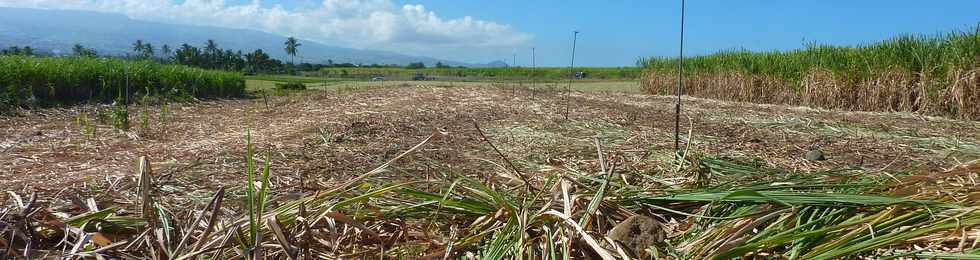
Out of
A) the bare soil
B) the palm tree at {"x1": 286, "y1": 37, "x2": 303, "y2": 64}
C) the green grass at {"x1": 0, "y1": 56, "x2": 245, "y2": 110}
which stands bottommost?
the bare soil

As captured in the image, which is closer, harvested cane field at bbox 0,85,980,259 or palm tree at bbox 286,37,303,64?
harvested cane field at bbox 0,85,980,259

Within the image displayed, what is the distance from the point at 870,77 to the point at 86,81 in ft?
40.5

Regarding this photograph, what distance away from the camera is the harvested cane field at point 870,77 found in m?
8.80

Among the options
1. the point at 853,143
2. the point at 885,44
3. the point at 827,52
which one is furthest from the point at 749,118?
the point at 827,52

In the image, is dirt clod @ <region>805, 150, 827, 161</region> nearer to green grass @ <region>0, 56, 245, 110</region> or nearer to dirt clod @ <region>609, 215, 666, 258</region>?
dirt clod @ <region>609, 215, 666, 258</region>

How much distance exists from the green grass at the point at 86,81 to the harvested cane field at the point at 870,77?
10376 mm

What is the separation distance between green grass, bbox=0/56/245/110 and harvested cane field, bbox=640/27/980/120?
34.0 ft

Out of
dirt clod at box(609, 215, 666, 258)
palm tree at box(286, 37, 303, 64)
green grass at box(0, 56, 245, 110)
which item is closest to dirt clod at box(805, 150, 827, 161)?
dirt clod at box(609, 215, 666, 258)

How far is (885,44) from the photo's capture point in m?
10.5

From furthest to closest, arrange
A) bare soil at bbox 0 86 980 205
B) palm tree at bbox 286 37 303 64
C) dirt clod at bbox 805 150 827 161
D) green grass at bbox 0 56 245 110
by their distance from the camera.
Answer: palm tree at bbox 286 37 303 64, green grass at bbox 0 56 245 110, dirt clod at bbox 805 150 827 161, bare soil at bbox 0 86 980 205

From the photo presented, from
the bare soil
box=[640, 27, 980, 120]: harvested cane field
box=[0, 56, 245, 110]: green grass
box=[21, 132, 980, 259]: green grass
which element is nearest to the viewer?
box=[21, 132, 980, 259]: green grass

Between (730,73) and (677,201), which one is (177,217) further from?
(730,73)

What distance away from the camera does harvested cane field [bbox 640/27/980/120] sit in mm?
8797

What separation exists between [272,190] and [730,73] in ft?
46.8
